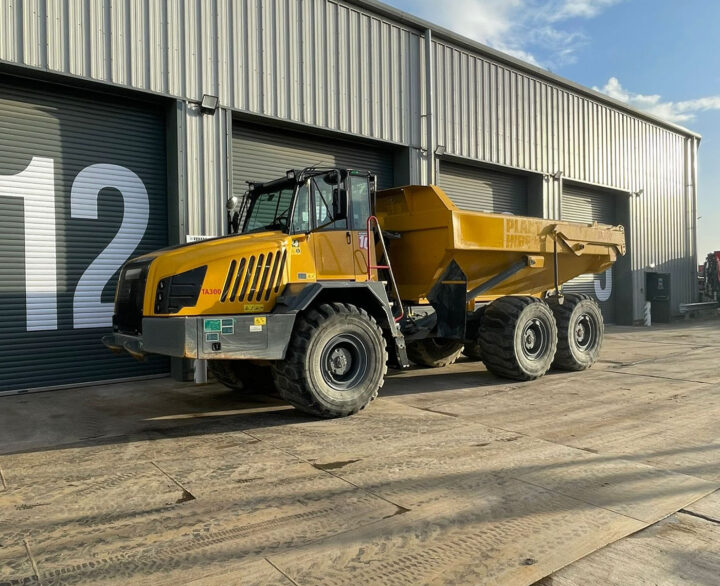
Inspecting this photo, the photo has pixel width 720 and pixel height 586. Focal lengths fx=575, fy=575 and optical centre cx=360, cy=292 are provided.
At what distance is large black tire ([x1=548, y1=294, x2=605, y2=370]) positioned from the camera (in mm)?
10125

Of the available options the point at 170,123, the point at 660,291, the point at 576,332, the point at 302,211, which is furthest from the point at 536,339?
the point at 660,291

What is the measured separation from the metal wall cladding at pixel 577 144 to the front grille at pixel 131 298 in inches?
369

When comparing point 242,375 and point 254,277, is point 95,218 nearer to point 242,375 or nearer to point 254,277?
point 242,375

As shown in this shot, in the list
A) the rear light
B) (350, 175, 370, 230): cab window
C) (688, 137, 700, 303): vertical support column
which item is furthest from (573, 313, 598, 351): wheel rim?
(688, 137, 700, 303): vertical support column

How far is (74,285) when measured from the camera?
959cm

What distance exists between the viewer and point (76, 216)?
31.6 feet

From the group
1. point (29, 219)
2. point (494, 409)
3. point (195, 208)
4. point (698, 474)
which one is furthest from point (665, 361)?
point (29, 219)

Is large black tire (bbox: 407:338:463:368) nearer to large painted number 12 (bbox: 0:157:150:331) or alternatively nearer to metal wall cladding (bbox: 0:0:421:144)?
metal wall cladding (bbox: 0:0:421:144)

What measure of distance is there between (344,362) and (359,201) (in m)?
2.11

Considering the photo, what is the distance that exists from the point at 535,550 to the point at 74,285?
858cm

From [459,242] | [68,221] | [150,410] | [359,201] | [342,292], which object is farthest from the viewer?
[68,221]

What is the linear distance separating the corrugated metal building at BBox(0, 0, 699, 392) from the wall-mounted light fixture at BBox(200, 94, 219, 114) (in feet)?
0.25

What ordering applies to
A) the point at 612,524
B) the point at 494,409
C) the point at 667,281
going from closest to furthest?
1. the point at 612,524
2. the point at 494,409
3. the point at 667,281

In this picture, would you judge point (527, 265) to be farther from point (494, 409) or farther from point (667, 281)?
point (667, 281)
